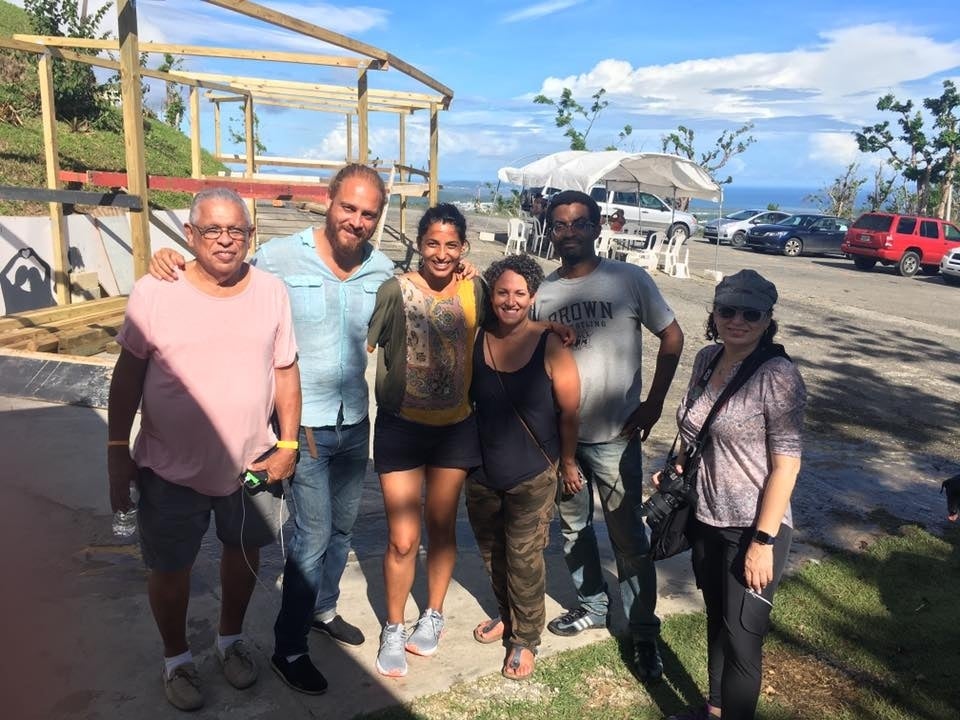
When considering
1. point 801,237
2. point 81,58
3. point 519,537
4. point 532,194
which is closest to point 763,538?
point 519,537

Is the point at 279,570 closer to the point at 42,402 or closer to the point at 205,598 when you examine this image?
the point at 205,598

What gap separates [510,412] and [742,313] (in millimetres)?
881

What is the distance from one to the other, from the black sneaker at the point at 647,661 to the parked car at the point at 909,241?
2137 centimetres

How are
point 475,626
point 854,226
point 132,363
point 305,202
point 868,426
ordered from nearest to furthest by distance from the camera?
point 132,363 → point 475,626 → point 868,426 → point 305,202 → point 854,226

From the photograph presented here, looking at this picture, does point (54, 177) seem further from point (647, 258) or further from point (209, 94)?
point (647, 258)

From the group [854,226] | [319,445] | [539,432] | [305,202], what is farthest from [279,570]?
[854,226]

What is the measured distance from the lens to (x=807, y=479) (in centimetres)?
520

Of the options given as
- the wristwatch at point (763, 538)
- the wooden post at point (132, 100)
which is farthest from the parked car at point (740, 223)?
the wristwatch at point (763, 538)

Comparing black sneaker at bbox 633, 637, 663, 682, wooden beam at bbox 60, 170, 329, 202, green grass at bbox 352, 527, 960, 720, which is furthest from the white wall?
black sneaker at bbox 633, 637, 663, 682

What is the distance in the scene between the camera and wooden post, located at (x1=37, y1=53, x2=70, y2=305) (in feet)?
24.0

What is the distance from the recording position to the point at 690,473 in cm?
241

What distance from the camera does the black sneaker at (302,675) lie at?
2.65 meters

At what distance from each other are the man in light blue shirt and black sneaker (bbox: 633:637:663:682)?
1.22 m

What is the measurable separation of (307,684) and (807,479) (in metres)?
3.89
